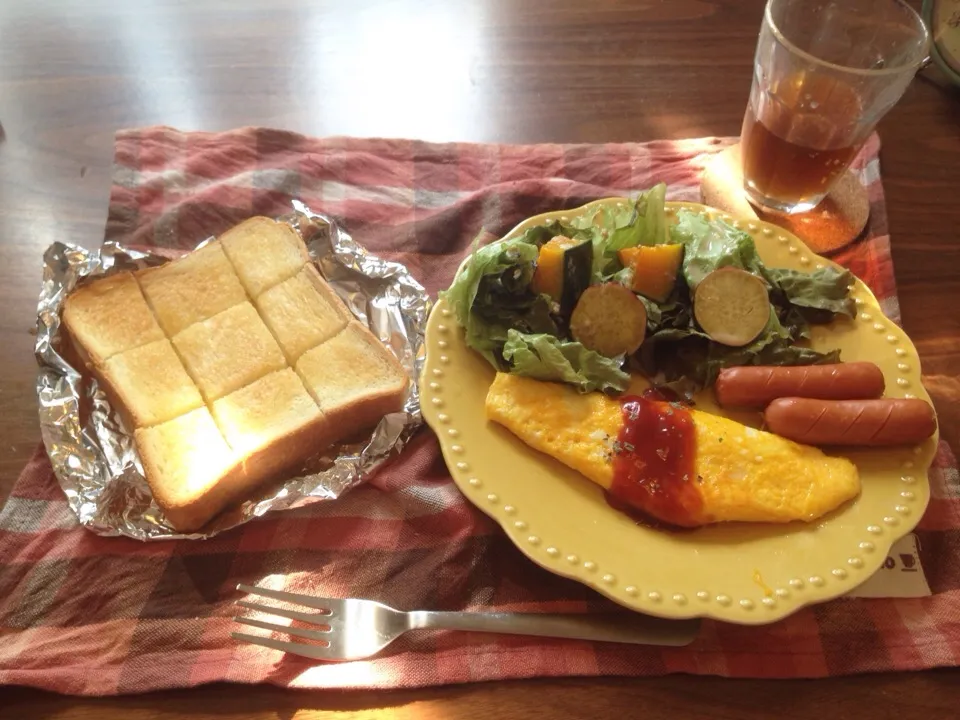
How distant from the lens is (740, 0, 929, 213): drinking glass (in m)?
2.34

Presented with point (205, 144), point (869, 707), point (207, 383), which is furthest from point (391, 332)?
point (869, 707)

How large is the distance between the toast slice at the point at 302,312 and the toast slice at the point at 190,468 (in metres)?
0.35

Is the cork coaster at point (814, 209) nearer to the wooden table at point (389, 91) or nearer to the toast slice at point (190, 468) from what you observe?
the wooden table at point (389, 91)

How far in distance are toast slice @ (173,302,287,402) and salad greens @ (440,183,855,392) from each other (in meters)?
0.62

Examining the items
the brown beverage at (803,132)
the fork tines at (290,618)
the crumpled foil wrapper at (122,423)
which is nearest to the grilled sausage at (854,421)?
the brown beverage at (803,132)

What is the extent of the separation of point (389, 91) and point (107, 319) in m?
1.48

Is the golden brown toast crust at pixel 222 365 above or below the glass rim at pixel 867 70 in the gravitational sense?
below

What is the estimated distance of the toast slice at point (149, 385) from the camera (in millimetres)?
2182

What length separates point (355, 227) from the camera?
2.70 metres

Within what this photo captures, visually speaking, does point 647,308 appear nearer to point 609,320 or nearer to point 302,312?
point 609,320

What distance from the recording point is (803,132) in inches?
96.1

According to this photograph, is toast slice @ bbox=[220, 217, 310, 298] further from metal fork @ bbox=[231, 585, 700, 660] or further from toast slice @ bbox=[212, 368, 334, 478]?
metal fork @ bbox=[231, 585, 700, 660]

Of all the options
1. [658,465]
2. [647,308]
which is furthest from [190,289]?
[658,465]

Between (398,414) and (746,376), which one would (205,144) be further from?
(746,376)
